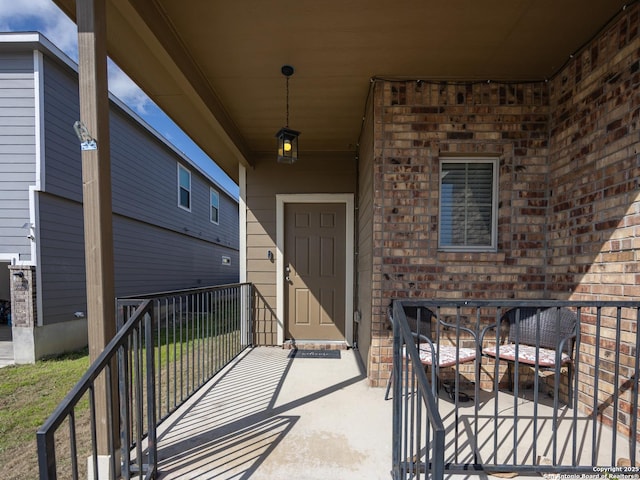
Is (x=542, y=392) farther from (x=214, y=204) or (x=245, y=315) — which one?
(x=214, y=204)

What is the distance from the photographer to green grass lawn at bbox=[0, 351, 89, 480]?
78.4 inches

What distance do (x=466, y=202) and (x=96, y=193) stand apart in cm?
274

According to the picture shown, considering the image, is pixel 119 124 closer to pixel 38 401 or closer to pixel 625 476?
pixel 38 401

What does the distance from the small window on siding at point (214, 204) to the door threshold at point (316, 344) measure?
787 cm

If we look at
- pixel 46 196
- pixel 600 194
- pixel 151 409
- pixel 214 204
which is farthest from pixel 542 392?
pixel 214 204

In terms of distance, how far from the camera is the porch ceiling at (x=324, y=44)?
187cm

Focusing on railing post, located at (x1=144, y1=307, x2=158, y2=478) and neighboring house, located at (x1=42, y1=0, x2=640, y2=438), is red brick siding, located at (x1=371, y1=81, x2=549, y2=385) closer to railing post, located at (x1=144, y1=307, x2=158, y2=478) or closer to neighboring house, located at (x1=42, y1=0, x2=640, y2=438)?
neighboring house, located at (x1=42, y1=0, x2=640, y2=438)

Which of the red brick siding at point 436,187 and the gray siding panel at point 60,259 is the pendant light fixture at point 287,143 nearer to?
the red brick siding at point 436,187

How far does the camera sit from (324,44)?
2.18 metres

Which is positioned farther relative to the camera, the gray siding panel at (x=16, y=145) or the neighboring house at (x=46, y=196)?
the gray siding panel at (x=16, y=145)

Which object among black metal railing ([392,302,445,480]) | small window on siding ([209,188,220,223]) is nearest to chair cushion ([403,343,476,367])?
black metal railing ([392,302,445,480])

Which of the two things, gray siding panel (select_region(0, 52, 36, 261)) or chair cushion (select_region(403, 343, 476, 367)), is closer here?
chair cushion (select_region(403, 343, 476, 367))

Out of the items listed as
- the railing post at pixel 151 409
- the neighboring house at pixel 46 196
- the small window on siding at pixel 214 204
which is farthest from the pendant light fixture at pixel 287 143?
the small window on siding at pixel 214 204

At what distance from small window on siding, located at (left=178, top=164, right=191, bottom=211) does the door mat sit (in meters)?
6.35
